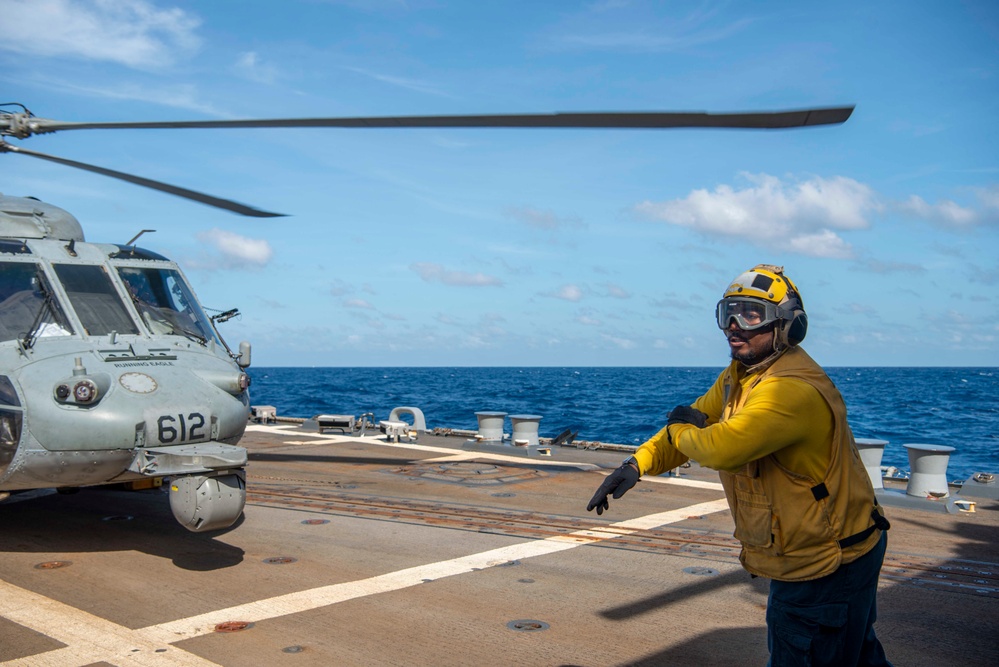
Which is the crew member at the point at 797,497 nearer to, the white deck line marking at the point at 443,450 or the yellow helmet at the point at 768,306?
the yellow helmet at the point at 768,306

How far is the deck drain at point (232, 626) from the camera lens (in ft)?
19.2

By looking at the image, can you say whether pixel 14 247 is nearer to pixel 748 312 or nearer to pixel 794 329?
pixel 748 312

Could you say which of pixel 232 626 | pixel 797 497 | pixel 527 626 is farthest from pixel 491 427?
pixel 797 497

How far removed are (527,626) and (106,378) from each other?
4.17 m

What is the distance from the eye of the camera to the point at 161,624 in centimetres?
595

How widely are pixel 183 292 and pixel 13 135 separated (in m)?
2.65

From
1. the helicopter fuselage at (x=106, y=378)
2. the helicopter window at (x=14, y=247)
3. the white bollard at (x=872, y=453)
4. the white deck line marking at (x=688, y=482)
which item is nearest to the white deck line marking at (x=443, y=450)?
the white deck line marking at (x=688, y=482)

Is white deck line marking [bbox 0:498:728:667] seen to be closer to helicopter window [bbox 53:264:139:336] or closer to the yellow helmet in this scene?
helicopter window [bbox 53:264:139:336]

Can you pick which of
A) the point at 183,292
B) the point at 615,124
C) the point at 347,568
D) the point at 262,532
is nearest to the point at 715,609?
the point at 347,568

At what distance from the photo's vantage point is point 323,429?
17.9 m

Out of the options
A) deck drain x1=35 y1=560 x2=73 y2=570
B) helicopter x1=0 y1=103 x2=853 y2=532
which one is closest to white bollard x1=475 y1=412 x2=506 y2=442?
helicopter x1=0 y1=103 x2=853 y2=532

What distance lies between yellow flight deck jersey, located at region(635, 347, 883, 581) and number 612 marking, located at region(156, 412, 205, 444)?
510 cm

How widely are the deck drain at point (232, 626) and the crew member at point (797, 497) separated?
3251 mm

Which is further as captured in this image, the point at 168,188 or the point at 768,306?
the point at 168,188
